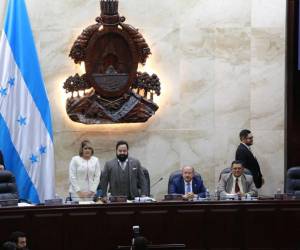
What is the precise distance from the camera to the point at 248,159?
43.3 ft

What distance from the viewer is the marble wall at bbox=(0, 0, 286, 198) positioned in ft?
45.0

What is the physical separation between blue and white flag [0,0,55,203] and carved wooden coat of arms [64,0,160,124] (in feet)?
2.28

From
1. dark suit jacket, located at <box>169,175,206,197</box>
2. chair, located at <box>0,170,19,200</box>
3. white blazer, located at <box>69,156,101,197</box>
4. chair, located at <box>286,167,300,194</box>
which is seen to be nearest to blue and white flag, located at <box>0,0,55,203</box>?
white blazer, located at <box>69,156,101,197</box>

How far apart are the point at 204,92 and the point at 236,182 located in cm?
241

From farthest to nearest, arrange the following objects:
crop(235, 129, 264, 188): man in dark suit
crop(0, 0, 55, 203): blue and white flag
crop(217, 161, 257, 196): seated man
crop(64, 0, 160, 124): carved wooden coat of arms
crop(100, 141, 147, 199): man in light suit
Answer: crop(64, 0, 160, 124): carved wooden coat of arms, crop(235, 129, 264, 188): man in dark suit, crop(0, 0, 55, 203): blue and white flag, crop(100, 141, 147, 199): man in light suit, crop(217, 161, 257, 196): seated man

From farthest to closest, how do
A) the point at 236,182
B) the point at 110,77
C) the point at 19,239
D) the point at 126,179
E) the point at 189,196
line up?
the point at 110,77, the point at 126,179, the point at 236,182, the point at 189,196, the point at 19,239

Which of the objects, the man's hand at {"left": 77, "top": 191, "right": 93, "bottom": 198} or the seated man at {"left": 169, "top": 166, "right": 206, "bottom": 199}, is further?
the seated man at {"left": 169, "top": 166, "right": 206, "bottom": 199}

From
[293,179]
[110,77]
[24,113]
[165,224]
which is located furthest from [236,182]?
[24,113]

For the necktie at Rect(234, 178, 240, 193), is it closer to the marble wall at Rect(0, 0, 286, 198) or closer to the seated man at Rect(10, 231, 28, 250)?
the marble wall at Rect(0, 0, 286, 198)

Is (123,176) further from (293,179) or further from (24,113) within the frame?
(293,179)

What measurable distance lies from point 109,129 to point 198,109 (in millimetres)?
1353

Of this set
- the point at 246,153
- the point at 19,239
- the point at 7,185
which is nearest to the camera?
the point at 19,239

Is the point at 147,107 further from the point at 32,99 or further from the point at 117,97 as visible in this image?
the point at 32,99

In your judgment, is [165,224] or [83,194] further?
[83,194]
